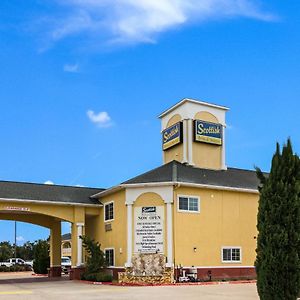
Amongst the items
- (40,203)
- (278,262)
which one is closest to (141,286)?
(40,203)

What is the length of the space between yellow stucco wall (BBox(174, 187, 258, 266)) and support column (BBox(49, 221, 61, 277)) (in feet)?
42.1

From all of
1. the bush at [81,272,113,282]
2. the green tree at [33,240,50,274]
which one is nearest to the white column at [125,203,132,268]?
the bush at [81,272,113,282]

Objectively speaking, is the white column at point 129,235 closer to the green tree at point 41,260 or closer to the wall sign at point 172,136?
the wall sign at point 172,136

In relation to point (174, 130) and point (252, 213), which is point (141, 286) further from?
point (174, 130)

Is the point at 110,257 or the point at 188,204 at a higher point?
the point at 188,204

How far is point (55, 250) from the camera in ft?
129

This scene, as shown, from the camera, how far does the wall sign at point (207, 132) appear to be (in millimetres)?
34344

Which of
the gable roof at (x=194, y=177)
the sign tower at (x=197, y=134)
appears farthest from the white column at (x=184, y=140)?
the gable roof at (x=194, y=177)

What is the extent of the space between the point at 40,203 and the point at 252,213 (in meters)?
13.6

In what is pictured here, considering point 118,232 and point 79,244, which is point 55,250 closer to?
point 79,244

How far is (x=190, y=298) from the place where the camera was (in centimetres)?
1972

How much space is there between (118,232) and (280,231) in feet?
65.5

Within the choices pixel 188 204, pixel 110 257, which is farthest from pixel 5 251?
pixel 188 204

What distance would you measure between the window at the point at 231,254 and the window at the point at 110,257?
6.92 m
